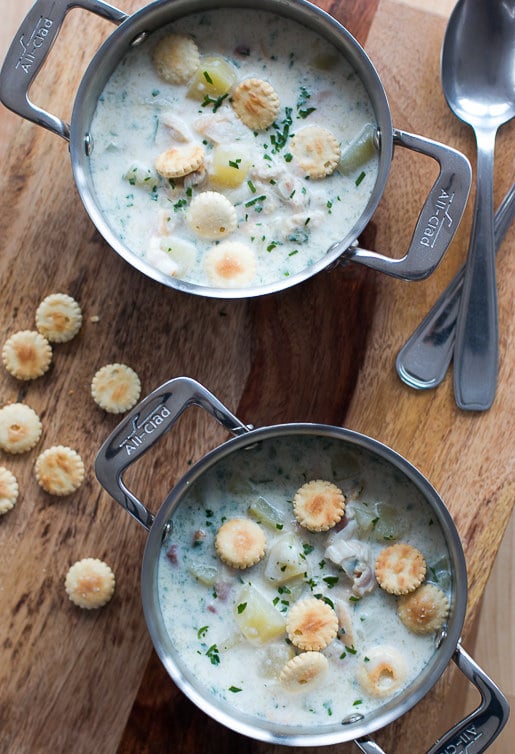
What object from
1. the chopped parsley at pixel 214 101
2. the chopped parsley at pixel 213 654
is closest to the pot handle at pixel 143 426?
the chopped parsley at pixel 213 654

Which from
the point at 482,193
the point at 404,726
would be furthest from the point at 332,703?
the point at 482,193

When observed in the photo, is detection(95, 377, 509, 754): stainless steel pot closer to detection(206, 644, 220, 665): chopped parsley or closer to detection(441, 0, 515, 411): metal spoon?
detection(206, 644, 220, 665): chopped parsley

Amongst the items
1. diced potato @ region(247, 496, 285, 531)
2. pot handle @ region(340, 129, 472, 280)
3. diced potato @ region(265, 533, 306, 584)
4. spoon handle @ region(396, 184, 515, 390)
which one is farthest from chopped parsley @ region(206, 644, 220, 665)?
pot handle @ region(340, 129, 472, 280)

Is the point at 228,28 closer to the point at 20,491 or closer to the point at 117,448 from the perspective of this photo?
the point at 117,448

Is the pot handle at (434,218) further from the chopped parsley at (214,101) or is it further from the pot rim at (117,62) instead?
the chopped parsley at (214,101)

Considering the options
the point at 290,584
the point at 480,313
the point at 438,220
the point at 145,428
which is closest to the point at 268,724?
the point at 290,584
